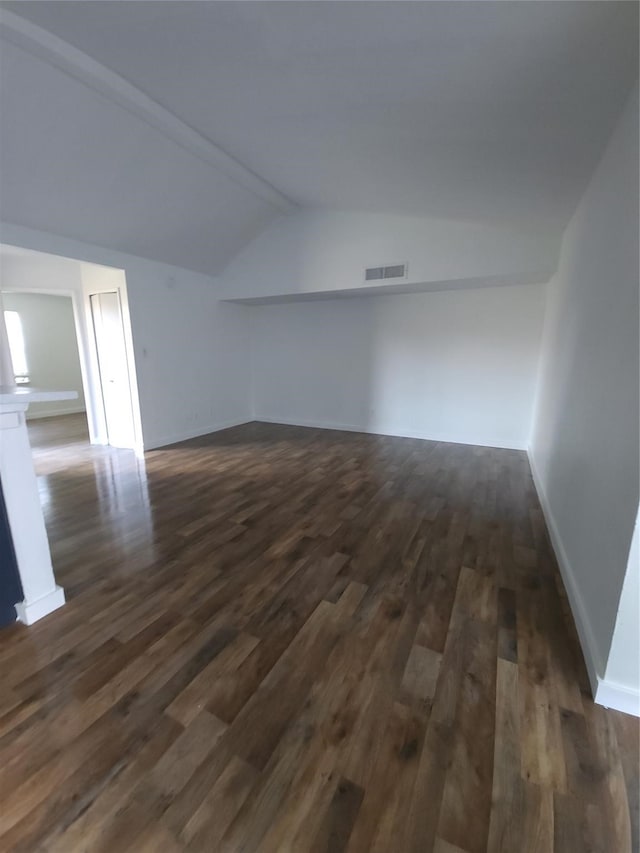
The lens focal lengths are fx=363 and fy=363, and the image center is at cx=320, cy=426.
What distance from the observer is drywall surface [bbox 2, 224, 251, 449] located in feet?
15.5

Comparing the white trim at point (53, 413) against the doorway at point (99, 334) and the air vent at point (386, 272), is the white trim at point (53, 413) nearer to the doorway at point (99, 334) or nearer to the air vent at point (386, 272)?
the doorway at point (99, 334)

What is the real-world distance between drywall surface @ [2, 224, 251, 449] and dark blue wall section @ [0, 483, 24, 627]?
3.36m

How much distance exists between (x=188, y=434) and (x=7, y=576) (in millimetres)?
4005

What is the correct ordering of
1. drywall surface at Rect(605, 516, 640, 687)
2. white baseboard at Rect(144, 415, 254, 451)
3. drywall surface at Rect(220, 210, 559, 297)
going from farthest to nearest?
white baseboard at Rect(144, 415, 254, 451), drywall surface at Rect(220, 210, 559, 297), drywall surface at Rect(605, 516, 640, 687)

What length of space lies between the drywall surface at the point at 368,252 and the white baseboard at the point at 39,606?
14.1 feet

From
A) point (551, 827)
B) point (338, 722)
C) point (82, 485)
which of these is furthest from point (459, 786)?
point (82, 485)

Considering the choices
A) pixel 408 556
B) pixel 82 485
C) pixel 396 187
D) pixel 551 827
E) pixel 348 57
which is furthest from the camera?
pixel 82 485

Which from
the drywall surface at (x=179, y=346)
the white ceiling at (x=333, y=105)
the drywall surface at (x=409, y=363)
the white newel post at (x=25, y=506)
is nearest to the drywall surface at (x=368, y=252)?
the white ceiling at (x=333, y=105)

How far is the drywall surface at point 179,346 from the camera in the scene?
4715mm

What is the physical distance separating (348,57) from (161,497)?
3353mm

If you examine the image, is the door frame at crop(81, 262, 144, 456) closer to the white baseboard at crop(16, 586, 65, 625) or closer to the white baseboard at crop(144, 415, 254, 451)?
the white baseboard at crop(144, 415, 254, 451)

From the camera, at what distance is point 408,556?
2.37 metres

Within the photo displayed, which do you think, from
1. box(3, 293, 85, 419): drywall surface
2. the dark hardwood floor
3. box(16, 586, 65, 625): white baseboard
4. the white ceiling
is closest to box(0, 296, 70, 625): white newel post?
box(16, 586, 65, 625): white baseboard

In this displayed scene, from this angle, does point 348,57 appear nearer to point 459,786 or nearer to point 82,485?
point 459,786
